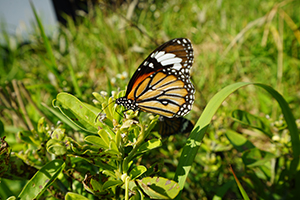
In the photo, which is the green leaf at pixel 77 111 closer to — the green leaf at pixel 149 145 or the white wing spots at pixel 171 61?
the green leaf at pixel 149 145

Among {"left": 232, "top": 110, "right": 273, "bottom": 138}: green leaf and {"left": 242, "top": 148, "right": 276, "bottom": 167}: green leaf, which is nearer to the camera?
{"left": 242, "top": 148, "right": 276, "bottom": 167}: green leaf

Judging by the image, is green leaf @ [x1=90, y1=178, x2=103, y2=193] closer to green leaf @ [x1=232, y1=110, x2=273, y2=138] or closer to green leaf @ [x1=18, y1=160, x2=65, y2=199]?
green leaf @ [x1=18, y1=160, x2=65, y2=199]

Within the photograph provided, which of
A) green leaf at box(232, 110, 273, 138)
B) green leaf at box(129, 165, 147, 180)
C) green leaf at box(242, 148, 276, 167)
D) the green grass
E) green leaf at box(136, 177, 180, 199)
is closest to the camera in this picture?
green leaf at box(136, 177, 180, 199)

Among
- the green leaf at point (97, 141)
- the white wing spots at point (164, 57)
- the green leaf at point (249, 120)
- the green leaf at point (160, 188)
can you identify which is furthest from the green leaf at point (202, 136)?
the white wing spots at point (164, 57)

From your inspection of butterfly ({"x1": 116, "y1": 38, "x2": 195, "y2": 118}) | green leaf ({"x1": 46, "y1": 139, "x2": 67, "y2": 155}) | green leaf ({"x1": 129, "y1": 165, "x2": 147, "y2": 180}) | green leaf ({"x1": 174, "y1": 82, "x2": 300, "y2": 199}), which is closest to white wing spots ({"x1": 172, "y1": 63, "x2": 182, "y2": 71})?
butterfly ({"x1": 116, "y1": 38, "x2": 195, "y2": 118})

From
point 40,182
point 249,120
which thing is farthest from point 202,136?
point 40,182
